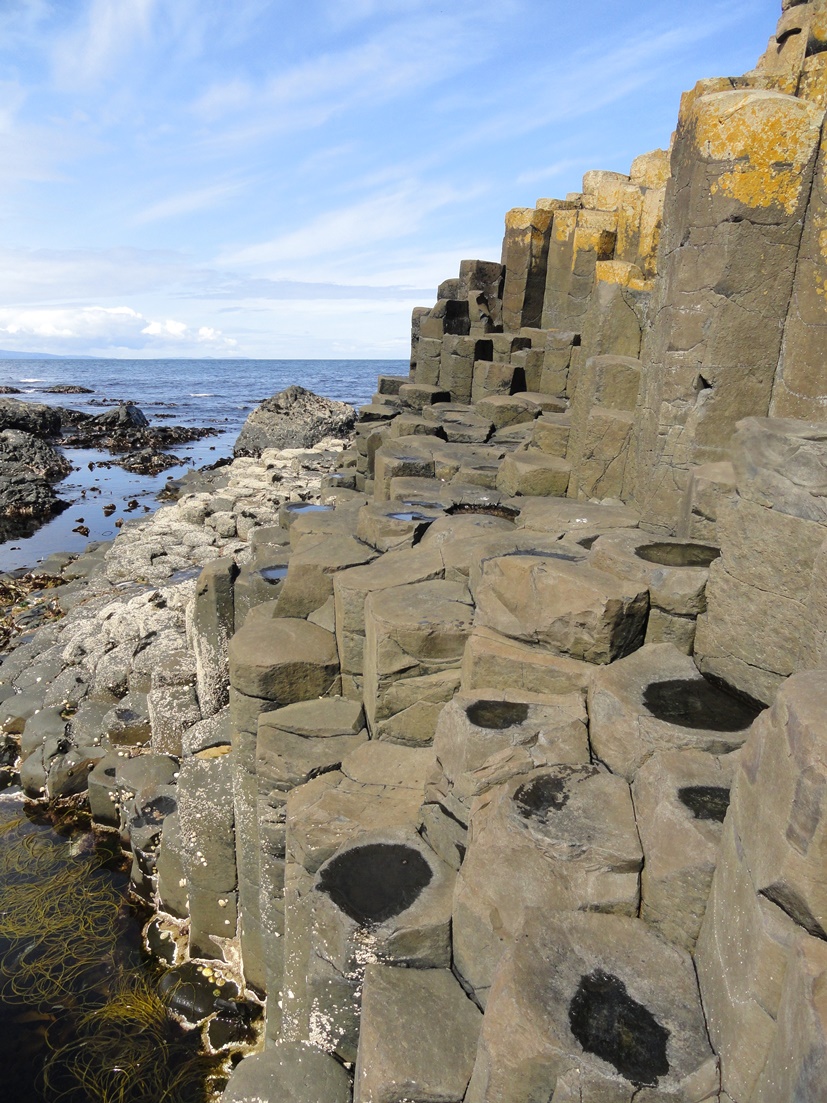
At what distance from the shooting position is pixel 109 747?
24.1ft

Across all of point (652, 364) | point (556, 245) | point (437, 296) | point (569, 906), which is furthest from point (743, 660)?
point (437, 296)

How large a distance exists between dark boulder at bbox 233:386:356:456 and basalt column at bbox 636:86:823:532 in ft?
51.1

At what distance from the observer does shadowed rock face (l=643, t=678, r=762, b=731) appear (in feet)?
9.62

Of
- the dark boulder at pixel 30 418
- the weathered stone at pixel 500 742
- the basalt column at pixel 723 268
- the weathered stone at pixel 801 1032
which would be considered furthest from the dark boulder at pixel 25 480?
the weathered stone at pixel 801 1032

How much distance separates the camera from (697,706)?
3.04 meters

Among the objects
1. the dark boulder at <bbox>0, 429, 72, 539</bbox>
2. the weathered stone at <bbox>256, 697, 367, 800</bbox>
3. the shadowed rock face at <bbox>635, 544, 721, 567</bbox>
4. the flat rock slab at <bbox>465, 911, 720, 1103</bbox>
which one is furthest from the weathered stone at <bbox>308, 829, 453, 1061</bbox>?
the dark boulder at <bbox>0, 429, 72, 539</bbox>

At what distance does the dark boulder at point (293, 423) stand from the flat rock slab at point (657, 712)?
17.1m

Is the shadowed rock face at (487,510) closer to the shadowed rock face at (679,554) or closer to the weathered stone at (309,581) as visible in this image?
the weathered stone at (309,581)

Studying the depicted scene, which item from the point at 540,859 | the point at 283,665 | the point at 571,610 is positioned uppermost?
the point at 571,610

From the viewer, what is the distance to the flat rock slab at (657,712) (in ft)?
9.37

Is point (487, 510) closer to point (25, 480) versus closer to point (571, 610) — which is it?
point (571, 610)

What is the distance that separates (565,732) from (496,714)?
1.01 ft

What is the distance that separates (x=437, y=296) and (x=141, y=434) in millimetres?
19946

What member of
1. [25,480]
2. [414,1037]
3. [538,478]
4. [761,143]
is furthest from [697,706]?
[25,480]
